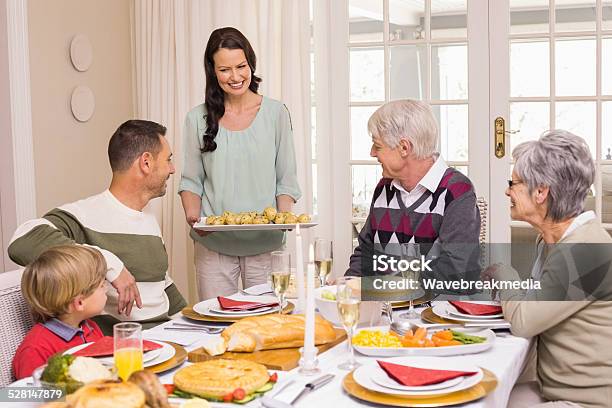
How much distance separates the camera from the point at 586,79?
4227mm

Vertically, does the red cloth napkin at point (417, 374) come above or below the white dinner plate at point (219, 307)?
above

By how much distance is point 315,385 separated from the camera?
158 cm

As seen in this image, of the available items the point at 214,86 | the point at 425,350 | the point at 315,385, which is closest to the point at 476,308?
the point at 425,350

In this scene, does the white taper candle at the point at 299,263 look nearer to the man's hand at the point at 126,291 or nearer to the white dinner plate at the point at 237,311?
the white dinner plate at the point at 237,311

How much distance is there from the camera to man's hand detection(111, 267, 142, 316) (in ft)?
7.49

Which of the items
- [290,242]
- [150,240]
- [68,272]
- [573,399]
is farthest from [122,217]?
[290,242]

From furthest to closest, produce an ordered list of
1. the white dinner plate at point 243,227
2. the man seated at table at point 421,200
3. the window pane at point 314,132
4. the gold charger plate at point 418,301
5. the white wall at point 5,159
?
the window pane at point 314,132 → the white wall at point 5,159 → the white dinner plate at point 243,227 → the man seated at table at point 421,200 → the gold charger plate at point 418,301

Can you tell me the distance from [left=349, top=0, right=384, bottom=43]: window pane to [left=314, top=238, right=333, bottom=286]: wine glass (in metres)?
2.55

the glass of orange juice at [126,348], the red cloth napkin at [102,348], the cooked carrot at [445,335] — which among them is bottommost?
the cooked carrot at [445,335]

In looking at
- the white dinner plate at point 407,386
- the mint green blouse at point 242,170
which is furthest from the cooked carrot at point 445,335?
the mint green blouse at point 242,170

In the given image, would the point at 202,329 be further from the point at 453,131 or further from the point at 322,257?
the point at 453,131

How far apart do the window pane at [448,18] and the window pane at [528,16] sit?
0.26 m

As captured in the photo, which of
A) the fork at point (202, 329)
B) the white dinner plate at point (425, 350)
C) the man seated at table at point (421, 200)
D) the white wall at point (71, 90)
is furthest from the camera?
the white wall at point (71, 90)

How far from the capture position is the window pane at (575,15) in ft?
13.8
